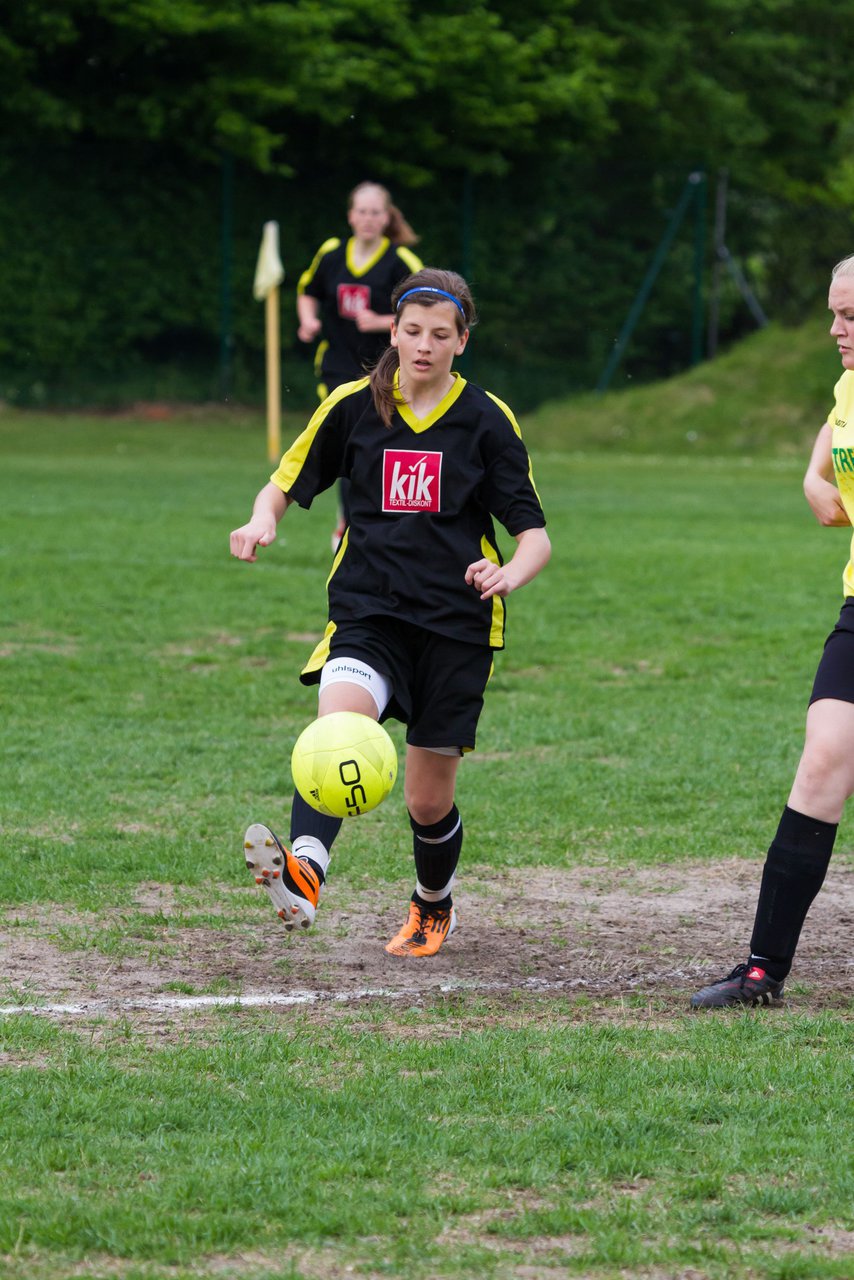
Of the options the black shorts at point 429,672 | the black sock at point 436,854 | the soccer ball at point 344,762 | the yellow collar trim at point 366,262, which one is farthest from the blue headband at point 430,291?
the yellow collar trim at point 366,262

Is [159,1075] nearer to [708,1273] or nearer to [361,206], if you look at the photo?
[708,1273]

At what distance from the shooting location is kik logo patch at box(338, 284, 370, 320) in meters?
11.8

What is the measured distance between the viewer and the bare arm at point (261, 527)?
4734 mm

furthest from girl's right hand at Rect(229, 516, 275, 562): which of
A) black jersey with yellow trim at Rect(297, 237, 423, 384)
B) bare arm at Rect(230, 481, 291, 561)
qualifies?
black jersey with yellow trim at Rect(297, 237, 423, 384)

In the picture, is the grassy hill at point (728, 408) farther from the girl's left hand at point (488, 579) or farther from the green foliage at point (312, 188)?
the girl's left hand at point (488, 579)

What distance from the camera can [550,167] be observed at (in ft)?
98.8

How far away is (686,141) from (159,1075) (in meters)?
33.3

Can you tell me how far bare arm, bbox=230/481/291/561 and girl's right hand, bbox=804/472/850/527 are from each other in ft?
4.68

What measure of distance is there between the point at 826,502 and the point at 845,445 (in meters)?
0.18

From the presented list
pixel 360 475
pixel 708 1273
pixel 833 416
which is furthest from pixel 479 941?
pixel 708 1273

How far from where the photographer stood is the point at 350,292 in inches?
465

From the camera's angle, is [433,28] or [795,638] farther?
[433,28]

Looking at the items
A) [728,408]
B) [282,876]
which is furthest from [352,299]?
[728,408]

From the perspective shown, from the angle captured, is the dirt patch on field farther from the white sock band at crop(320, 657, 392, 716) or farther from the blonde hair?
the blonde hair
